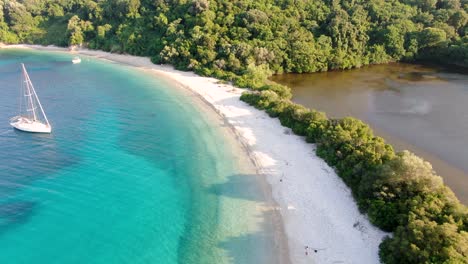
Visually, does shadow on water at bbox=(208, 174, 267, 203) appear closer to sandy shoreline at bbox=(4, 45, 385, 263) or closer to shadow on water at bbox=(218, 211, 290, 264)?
sandy shoreline at bbox=(4, 45, 385, 263)

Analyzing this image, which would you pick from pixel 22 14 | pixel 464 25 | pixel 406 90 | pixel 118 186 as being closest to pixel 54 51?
pixel 22 14

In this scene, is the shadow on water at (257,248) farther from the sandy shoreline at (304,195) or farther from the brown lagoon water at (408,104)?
the brown lagoon water at (408,104)

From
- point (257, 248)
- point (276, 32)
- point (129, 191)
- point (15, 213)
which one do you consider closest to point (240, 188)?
point (257, 248)

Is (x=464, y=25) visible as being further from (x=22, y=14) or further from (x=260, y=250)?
(x=22, y=14)

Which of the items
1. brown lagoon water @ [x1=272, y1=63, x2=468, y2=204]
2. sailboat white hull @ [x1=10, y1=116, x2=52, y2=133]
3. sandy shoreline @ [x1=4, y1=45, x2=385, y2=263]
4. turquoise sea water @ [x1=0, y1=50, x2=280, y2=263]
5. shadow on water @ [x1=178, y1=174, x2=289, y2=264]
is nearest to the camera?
shadow on water @ [x1=178, y1=174, x2=289, y2=264]

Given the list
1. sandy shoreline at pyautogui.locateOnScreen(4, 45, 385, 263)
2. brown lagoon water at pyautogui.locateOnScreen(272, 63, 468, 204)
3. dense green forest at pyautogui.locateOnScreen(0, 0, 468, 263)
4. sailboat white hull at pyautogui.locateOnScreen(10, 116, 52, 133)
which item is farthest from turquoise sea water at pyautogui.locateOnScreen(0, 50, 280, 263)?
brown lagoon water at pyautogui.locateOnScreen(272, 63, 468, 204)

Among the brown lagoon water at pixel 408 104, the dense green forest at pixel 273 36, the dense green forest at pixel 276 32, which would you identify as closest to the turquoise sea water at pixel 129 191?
the dense green forest at pixel 273 36
